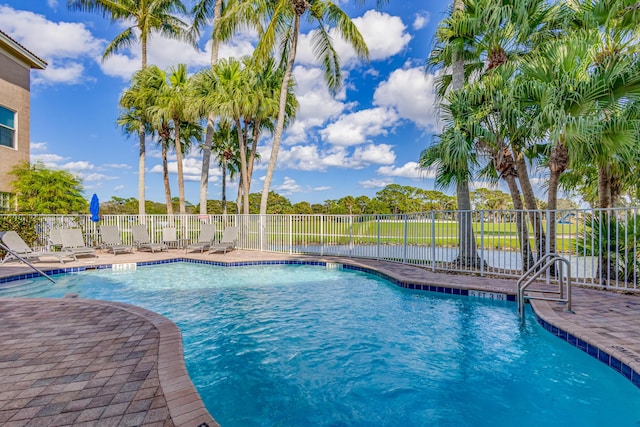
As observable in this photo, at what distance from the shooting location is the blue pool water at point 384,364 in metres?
2.74

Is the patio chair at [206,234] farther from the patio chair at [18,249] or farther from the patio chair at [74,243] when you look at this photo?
the patio chair at [18,249]

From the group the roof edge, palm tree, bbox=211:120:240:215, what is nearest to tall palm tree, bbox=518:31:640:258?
palm tree, bbox=211:120:240:215

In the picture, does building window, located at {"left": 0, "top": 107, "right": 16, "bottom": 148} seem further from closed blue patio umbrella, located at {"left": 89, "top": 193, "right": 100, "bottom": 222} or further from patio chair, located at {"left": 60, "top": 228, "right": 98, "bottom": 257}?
patio chair, located at {"left": 60, "top": 228, "right": 98, "bottom": 257}

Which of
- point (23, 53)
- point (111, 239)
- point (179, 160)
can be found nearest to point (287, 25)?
point (179, 160)

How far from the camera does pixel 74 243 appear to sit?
419 inches

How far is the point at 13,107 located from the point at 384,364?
1641 centimetres

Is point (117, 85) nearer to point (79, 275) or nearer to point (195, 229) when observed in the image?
point (195, 229)

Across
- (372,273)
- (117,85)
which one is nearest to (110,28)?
(117,85)

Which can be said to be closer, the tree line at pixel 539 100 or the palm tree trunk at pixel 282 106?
the tree line at pixel 539 100

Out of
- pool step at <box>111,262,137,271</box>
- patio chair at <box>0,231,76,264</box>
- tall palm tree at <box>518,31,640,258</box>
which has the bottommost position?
pool step at <box>111,262,137,271</box>

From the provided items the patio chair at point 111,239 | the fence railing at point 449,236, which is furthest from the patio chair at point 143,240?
the fence railing at point 449,236

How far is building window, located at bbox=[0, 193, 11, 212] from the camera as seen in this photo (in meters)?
12.0

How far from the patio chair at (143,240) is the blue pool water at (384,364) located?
5553 mm

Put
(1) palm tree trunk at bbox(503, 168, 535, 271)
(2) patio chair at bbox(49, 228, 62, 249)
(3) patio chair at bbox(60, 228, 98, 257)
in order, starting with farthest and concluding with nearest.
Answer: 1. (2) patio chair at bbox(49, 228, 62, 249)
2. (3) patio chair at bbox(60, 228, 98, 257)
3. (1) palm tree trunk at bbox(503, 168, 535, 271)
